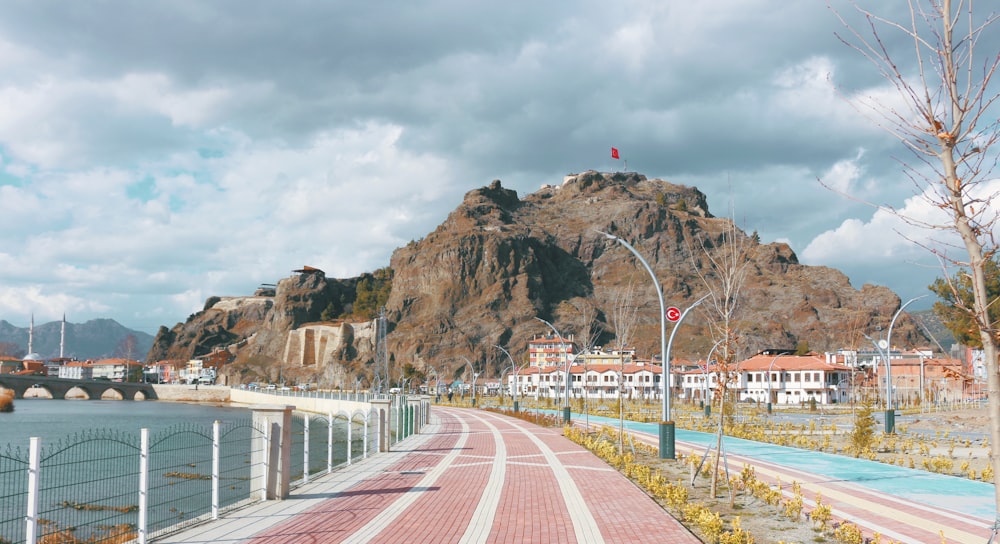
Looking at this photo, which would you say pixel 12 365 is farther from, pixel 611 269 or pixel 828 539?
pixel 828 539

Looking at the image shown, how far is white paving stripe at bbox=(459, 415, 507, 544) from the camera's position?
10180 mm

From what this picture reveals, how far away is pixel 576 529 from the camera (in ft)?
34.8

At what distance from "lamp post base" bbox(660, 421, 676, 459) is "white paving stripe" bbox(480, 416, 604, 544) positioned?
2.83 m

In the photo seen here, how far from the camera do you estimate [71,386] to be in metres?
124

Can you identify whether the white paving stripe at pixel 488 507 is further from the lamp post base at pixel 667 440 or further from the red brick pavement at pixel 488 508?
the lamp post base at pixel 667 440

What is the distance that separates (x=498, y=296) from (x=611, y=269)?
31.9 meters

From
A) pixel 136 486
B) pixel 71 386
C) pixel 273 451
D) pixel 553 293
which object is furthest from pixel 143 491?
pixel 553 293

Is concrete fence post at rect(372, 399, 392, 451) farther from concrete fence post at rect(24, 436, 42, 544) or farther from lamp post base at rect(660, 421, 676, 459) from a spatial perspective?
concrete fence post at rect(24, 436, 42, 544)

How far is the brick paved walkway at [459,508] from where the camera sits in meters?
10.1

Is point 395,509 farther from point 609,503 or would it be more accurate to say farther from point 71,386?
point 71,386

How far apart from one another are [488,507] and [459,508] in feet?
1.59

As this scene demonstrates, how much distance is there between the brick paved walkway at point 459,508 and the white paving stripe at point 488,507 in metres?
0.02

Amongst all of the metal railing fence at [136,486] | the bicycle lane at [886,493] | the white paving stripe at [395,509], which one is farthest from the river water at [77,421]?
the bicycle lane at [886,493]

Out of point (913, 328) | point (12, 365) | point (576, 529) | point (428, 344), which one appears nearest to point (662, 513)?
point (576, 529)
